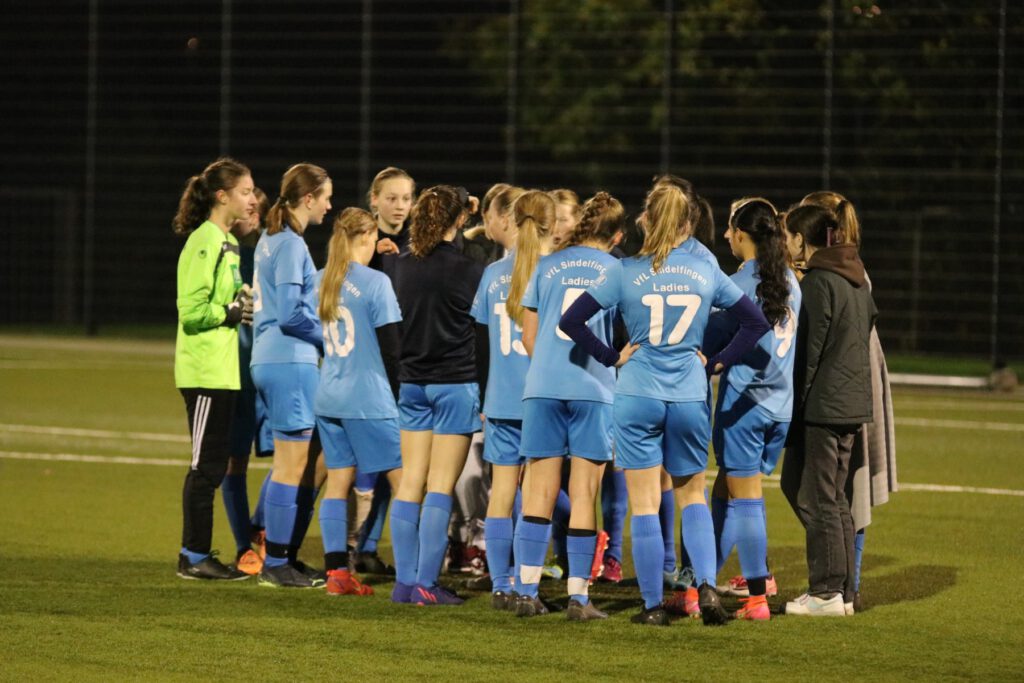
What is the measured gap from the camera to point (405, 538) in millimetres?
7238

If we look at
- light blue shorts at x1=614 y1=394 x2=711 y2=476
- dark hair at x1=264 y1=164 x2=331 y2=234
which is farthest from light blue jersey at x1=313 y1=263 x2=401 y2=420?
light blue shorts at x1=614 y1=394 x2=711 y2=476

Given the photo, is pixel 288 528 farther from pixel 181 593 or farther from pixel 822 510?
pixel 822 510

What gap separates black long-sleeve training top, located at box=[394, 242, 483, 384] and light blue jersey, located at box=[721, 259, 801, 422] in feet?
3.84

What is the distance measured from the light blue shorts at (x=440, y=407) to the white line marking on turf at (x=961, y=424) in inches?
340

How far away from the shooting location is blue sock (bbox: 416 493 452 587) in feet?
23.5

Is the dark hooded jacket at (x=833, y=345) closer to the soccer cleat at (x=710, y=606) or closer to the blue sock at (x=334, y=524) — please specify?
the soccer cleat at (x=710, y=606)

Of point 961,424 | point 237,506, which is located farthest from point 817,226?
point 961,424

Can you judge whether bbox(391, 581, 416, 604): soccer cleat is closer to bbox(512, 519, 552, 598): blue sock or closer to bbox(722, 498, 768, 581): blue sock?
bbox(512, 519, 552, 598): blue sock

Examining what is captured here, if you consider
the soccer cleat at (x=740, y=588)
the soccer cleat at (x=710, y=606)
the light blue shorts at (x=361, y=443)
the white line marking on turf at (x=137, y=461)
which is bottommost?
the white line marking on turf at (x=137, y=461)

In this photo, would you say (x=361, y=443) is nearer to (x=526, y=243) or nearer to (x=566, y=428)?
(x=566, y=428)

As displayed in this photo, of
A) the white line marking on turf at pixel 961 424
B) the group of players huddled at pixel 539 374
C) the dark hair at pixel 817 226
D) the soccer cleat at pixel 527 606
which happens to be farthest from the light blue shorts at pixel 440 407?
the white line marking on turf at pixel 961 424

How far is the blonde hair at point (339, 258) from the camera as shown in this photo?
725 cm

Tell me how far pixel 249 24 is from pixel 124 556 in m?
A: 23.8

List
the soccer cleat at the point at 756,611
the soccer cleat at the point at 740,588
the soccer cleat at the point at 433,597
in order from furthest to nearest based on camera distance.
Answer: the soccer cleat at the point at 740,588, the soccer cleat at the point at 433,597, the soccer cleat at the point at 756,611
